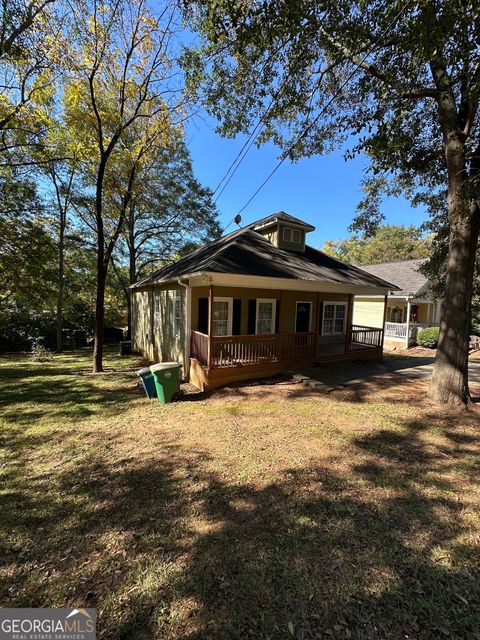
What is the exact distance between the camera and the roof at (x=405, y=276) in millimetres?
17097

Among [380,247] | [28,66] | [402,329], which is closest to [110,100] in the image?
[28,66]

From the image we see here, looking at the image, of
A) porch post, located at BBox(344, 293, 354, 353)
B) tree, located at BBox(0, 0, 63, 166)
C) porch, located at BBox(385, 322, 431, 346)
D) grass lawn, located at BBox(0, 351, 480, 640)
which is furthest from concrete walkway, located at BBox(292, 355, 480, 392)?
tree, located at BBox(0, 0, 63, 166)

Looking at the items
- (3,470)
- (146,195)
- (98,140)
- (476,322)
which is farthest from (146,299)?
(476,322)

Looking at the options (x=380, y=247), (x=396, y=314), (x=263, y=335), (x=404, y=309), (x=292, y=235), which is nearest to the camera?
(x=263, y=335)

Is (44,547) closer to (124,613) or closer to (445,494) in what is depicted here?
(124,613)

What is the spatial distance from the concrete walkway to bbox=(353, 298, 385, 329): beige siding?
646cm

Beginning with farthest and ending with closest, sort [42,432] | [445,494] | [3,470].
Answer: [42,432] → [3,470] → [445,494]

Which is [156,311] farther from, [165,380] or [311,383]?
[311,383]

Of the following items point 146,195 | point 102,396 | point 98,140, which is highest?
point 146,195

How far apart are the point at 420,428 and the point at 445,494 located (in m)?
2.17

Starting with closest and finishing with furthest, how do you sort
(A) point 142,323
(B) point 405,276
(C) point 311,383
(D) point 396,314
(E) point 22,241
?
1. (C) point 311,383
2. (E) point 22,241
3. (A) point 142,323
4. (D) point 396,314
5. (B) point 405,276

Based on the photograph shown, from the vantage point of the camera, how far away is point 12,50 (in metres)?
6.66

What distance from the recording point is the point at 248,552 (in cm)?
264

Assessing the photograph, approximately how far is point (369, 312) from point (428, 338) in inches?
146
